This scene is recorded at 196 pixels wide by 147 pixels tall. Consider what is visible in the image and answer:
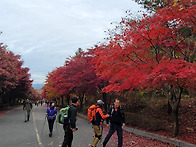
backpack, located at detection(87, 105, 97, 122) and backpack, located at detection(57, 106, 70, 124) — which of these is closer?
backpack, located at detection(57, 106, 70, 124)

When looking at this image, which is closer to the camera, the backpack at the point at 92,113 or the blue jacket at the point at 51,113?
the backpack at the point at 92,113

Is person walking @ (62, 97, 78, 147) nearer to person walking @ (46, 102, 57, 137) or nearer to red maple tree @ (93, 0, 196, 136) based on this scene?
red maple tree @ (93, 0, 196, 136)

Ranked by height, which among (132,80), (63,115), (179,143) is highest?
(132,80)

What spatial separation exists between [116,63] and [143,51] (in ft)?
4.97

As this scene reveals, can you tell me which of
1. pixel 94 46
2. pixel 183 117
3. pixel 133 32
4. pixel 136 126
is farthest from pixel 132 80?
pixel 94 46

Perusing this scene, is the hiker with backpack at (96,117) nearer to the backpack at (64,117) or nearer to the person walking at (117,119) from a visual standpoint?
the person walking at (117,119)

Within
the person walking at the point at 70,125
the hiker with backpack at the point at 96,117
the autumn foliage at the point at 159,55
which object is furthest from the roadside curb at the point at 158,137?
the person walking at the point at 70,125

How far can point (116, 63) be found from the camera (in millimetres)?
9133

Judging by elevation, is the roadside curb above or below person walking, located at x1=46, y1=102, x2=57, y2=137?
below

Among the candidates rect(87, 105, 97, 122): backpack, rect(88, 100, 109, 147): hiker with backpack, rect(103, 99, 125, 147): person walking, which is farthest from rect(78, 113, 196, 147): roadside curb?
rect(87, 105, 97, 122): backpack

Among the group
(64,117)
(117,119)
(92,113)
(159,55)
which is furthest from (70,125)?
(159,55)

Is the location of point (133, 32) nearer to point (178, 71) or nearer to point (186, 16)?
point (186, 16)

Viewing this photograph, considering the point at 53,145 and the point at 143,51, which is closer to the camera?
the point at 53,145

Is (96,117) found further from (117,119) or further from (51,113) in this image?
(51,113)
